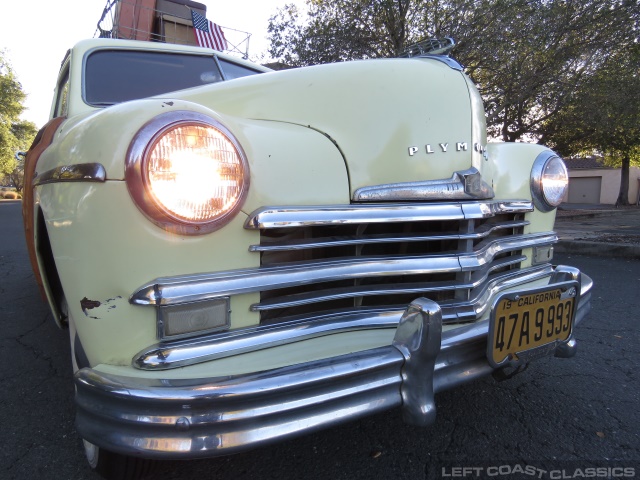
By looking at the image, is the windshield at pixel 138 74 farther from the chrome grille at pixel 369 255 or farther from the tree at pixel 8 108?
the tree at pixel 8 108

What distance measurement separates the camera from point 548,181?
2037mm

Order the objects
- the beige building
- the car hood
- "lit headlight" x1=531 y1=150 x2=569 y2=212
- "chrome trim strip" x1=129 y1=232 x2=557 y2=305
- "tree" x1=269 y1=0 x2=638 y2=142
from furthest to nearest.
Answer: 1. the beige building
2. "tree" x1=269 y1=0 x2=638 y2=142
3. "lit headlight" x1=531 y1=150 x2=569 y2=212
4. the car hood
5. "chrome trim strip" x1=129 y1=232 x2=557 y2=305

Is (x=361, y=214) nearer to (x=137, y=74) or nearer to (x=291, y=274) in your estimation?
(x=291, y=274)

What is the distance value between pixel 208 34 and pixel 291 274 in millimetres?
Answer: 4511

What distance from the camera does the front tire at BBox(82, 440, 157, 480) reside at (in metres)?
1.30

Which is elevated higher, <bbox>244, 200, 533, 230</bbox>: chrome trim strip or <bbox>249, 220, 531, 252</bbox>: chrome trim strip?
<bbox>244, 200, 533, 230</bbox>: chrome trim strip

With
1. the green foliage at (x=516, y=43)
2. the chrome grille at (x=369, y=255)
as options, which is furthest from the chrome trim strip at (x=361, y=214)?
the green foliage at (x=516, y=43)

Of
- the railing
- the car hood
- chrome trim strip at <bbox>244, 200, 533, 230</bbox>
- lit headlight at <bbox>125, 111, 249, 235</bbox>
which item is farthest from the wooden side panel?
chrome trim strip at <bbox>244, 200, 533, 230</bbox>

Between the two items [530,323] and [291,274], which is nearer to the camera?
[291,274]

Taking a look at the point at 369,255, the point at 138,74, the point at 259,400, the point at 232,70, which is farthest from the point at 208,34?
the point at 259,400

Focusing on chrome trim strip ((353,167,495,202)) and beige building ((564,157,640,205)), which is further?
beige building ((564,157,640,205))

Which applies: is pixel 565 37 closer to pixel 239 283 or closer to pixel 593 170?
pixel 239 283

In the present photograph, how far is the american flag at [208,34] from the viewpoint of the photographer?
15.8 feet

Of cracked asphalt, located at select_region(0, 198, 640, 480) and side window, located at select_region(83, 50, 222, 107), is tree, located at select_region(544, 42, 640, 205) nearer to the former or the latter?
cracked asphalt, located at select_region(0, 198, 640, 480)
